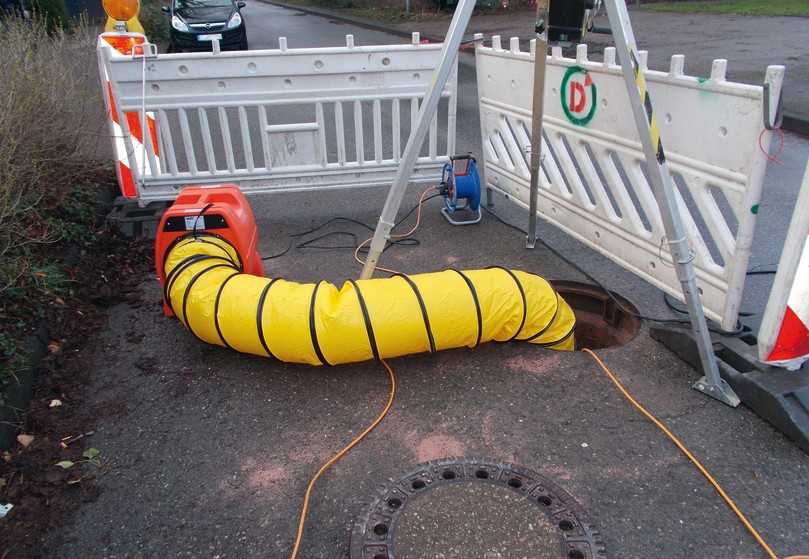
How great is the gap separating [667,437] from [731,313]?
778 millimetres

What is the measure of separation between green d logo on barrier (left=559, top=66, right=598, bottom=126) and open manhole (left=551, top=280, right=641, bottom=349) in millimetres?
1122

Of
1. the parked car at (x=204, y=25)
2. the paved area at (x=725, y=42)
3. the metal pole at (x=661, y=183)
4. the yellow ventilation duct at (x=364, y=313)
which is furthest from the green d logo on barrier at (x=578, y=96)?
the parked car at (x=204, y=25)

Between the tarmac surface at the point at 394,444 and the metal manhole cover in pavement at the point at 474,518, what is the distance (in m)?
0.03

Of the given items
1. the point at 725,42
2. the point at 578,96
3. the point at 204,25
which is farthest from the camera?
the point at 204,25

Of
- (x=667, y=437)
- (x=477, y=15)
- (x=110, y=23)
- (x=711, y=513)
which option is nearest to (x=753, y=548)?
(x=711, y=513)

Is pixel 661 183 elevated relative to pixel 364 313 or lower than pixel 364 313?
elevated

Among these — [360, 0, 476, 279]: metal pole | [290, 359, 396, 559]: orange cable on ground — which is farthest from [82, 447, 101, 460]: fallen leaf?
[360, 0, 476, 279]: metal pole

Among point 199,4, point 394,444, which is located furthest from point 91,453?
point 199,4

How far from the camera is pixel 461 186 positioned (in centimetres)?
518

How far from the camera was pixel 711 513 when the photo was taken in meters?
2.35

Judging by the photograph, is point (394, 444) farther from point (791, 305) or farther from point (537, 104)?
point (537, 104)

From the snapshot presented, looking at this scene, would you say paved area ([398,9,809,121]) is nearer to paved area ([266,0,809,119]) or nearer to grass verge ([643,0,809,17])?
paved area ([266,0,809,119])

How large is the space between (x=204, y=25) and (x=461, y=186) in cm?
1472

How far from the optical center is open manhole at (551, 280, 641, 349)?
3.85m
